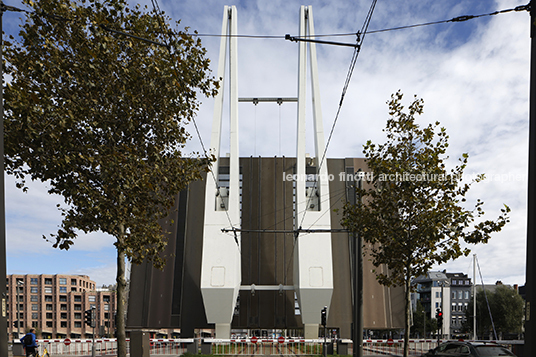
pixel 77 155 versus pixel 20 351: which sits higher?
pixel 77 155

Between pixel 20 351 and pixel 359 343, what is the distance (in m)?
20.2

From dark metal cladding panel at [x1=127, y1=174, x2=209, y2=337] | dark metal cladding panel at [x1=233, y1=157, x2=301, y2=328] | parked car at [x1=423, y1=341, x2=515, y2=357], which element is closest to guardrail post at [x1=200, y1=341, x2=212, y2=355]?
dark metal cladding panel at [x1=127, y1=174, x2=209, y2=337]

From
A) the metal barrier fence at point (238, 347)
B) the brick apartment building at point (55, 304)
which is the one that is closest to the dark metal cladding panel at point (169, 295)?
the metal barrier fence at point (238, 347)

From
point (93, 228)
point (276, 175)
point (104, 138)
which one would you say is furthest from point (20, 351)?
point (276, 175)

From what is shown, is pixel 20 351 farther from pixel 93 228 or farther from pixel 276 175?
pixel 276 175

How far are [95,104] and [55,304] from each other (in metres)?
114

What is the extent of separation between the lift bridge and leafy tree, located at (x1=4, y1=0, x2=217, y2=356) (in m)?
18.7

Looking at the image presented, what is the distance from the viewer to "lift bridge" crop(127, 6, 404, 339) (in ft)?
109

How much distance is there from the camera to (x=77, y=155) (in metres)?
13.1

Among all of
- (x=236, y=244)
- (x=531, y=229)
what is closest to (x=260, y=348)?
(x=236, y=244)

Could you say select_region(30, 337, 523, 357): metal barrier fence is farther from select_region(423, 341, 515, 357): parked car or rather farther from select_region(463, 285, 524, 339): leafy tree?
select_region(463, 285, 524, 339): leafy tree

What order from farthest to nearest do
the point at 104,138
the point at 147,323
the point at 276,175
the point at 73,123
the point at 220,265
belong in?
the point at 276,175 < the point at 147,323 < the point at 220,265 < the point at 104,138 < the point at 73,123

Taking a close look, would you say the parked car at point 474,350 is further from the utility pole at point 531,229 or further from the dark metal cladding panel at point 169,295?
the dark metal cladding panel at point 169,295

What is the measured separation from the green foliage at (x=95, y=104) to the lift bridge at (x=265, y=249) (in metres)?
18.8
